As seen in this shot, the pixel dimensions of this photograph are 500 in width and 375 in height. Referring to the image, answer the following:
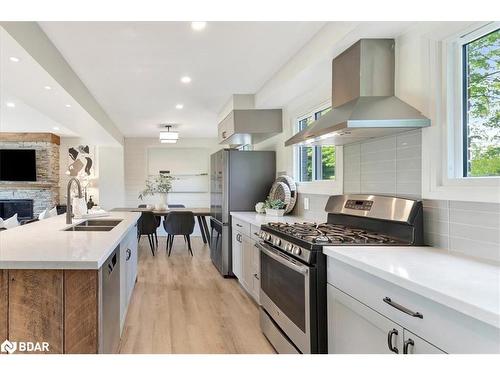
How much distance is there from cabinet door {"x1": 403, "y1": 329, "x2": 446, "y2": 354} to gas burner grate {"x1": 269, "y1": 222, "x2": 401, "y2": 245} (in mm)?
708

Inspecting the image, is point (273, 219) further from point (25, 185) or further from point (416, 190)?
point (25, 185)

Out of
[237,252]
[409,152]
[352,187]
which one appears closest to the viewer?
[409,152]

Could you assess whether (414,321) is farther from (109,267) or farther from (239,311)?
(239,311)

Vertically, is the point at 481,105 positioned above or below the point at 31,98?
below

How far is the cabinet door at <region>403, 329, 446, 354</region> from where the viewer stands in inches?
48.4

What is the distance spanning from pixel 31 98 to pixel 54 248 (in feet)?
8.98

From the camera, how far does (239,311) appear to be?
3479mm

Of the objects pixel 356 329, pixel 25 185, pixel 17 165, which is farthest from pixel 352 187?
pixel 17 165

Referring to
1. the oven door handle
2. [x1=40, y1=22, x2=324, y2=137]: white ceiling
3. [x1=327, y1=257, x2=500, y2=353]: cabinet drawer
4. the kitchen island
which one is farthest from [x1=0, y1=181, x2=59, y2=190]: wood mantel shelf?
[x1=327, y1=257, x2=500, y2=353]: cabinet drawer

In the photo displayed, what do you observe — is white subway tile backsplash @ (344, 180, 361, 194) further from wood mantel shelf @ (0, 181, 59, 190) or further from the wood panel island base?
wood mantel shelf @ (0, 181, 59, 190)

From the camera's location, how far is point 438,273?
1400mm

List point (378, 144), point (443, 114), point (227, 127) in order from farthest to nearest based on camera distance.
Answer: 1. point (227, 127)
2. point (378, 144)
3. point (443, 114)

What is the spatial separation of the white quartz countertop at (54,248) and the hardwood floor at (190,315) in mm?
895

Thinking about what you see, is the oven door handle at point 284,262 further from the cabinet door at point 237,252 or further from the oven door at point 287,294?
the cabinet door at point 237,252
